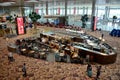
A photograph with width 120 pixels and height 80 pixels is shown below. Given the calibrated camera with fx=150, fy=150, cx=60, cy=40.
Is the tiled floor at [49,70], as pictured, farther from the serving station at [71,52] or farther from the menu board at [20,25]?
the menu board at [20,25]

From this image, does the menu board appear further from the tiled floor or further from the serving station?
the tiled floor

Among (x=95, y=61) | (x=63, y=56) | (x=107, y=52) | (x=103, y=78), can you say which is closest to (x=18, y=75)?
(x=63, y=56)

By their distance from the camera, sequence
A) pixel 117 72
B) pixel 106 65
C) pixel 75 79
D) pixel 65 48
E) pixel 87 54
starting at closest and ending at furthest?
pixel 75 79 < pixel 117 72 < pixel 106 65 < pixel 87 54 < pixel 65 48

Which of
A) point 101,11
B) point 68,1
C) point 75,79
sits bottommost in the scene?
point 75,79

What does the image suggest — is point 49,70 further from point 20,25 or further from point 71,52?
point 20,25

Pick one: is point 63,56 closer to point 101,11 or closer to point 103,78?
point 103,78

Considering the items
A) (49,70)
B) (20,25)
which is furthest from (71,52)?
(20,25)

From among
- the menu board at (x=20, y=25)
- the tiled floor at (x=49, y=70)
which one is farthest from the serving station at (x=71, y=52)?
the menu board at (x=20, y=25)

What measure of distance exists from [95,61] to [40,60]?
4.70 metres

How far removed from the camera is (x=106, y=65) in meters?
12.1

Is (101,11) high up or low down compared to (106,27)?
up

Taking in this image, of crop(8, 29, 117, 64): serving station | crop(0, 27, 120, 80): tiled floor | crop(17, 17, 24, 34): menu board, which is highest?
crop(17, 17, 24, 34): menu board

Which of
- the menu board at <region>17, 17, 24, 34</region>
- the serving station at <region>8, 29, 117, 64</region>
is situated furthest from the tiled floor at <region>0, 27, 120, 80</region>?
the menu board at <region>17, 17, 24, 34</region>

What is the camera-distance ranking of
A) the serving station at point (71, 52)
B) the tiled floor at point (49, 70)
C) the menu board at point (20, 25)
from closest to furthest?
the tiled floor at point (49, 70) < the serving station at point (71, 52) < the menu board at point (20, 25)
